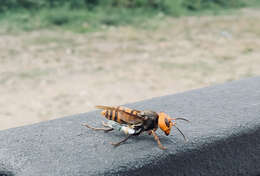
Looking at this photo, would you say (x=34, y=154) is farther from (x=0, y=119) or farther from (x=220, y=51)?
(x=220, y=51)

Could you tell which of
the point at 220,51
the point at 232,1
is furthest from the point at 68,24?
the point at 232,1

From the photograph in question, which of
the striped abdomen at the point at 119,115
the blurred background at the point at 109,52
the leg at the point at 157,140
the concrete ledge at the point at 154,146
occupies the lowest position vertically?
the blurred background at the point at 109,52

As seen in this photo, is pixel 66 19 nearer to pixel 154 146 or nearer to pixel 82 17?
pixel 82 17

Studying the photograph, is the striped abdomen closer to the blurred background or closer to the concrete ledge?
the concrete ledge

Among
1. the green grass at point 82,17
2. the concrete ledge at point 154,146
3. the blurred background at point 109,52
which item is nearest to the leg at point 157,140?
the concrete ledge at point 154,146

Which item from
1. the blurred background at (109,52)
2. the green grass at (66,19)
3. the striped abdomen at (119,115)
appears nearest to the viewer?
the striped abdomen at (119,115)

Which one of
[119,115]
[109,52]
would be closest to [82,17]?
[109,52]

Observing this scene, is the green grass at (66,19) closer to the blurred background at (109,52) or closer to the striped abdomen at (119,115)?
the blurred background at (109,52)

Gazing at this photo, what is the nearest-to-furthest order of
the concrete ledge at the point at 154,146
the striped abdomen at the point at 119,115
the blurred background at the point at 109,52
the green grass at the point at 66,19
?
the concrete ledge at the point at 154,146, the striped abdomen at the point at 119,115, the blurred background at the point at 109,52, the green grass at the point at 66,19
